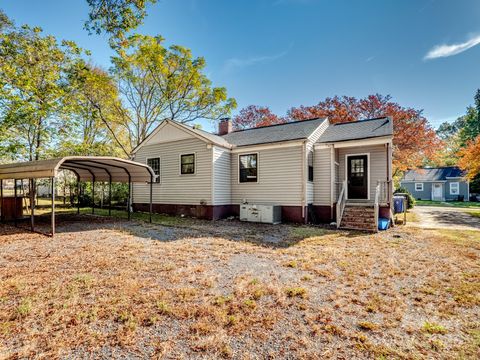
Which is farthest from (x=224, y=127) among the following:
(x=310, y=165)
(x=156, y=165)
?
(x=310, y=165)

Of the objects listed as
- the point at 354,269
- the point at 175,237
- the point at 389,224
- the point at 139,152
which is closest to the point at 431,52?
the point at 389,224

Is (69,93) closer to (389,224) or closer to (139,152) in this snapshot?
(139,152)

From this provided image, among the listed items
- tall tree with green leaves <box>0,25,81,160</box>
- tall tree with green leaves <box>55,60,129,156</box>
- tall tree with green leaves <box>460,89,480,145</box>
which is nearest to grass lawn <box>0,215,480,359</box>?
tall tree with green leaves <box>0,25,81,160</box>

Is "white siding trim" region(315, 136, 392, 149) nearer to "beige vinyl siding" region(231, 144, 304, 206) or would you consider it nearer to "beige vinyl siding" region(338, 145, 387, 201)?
"beige vinyl siding" region(338, 145, 387, 201)

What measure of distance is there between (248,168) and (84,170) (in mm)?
8217

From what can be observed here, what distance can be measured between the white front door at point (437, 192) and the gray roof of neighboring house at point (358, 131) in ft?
98.3

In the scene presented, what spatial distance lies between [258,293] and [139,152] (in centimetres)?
1303

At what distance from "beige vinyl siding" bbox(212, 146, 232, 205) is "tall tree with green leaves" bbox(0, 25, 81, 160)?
10839mm

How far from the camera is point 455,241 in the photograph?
762 centimetres

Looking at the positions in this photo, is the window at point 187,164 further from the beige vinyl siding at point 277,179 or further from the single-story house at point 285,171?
the beige vinyl siding at point 277,179

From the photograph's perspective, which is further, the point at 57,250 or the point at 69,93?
Result: the point at 69,93

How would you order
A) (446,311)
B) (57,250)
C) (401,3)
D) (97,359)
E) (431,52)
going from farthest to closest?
(431,52)
(401,3)
(57,250)
(446,311)
(97,359)

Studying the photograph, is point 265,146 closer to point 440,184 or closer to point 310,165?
point 310,165

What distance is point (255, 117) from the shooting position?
27875 mm
